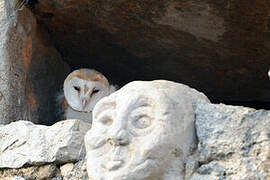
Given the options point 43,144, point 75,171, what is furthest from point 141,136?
point 43,144

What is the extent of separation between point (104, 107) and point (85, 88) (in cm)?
136

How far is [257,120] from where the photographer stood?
2426mm

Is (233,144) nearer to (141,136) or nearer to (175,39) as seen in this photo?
(141,136)

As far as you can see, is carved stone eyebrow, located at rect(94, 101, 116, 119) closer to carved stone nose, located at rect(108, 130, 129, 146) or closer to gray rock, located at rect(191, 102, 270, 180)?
carved stone nose, located at rect(108, 130, 129, 146)

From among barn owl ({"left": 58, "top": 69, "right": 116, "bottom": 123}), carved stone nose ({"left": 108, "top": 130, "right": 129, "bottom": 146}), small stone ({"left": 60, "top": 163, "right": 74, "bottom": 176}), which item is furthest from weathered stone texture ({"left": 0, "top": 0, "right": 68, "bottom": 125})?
carved stone nose ({"left": 108, "top": 130, "right": 129, "bottom": 146})

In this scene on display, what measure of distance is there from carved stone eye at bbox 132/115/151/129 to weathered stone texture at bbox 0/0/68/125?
32.5 inches

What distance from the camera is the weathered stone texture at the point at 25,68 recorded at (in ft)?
10.4

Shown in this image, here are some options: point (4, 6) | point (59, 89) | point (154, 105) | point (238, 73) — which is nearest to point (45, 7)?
point (4, 6)

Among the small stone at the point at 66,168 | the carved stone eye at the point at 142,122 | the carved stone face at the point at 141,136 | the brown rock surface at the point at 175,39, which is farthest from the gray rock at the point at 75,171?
the brown rock surface at the point at 175,39

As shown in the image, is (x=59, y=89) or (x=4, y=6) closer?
(x=4, y=6)

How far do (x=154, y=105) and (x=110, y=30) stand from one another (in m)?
1.11

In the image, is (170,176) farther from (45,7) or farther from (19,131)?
(45,7)

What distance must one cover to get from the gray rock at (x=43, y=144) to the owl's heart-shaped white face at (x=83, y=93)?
942 mm

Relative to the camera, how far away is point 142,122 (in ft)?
8.04
